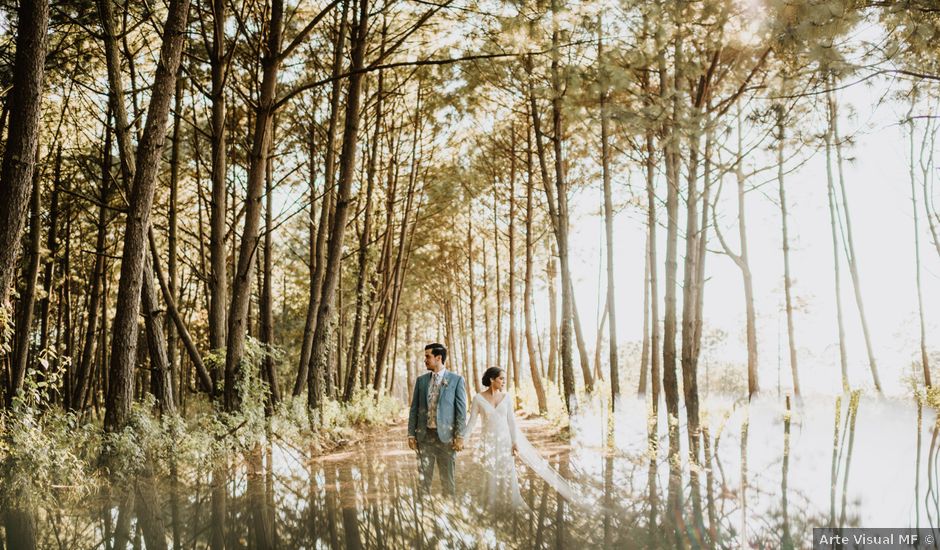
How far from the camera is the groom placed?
6699mm

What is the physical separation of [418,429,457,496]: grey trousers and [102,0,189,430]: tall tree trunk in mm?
3908

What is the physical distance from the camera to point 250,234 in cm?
1066

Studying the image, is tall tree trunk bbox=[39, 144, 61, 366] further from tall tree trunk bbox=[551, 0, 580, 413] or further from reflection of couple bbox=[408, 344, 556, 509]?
reflection of couple bbox=[408, 344, 556, 509]

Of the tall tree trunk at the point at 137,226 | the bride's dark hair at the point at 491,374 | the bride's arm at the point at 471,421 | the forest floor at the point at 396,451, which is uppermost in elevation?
the tall tree trunk at the point at 137,226

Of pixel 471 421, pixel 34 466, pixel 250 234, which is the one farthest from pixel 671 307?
pixel 34 466

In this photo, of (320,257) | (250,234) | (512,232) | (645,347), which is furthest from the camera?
(512,232)

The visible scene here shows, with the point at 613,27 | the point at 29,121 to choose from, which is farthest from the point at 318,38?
the point at 29,121

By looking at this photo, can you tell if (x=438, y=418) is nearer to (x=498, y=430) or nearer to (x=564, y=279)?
(x=498, y=430)

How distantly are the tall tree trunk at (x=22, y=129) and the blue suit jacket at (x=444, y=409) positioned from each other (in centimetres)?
411

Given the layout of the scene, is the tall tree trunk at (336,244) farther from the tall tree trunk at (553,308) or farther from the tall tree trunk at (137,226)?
the tall tree trunk at (553,308)

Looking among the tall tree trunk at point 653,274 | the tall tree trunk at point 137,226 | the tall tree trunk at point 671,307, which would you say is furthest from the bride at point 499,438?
the tall tree trunk at point 653,274

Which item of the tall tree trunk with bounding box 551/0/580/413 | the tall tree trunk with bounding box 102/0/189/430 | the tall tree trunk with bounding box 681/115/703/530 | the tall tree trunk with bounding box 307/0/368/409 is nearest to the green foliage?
the tall tree trunk with bounding box 102/0/189/430

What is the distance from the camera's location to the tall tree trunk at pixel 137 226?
8031mm

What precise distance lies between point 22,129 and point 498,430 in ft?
17.9
